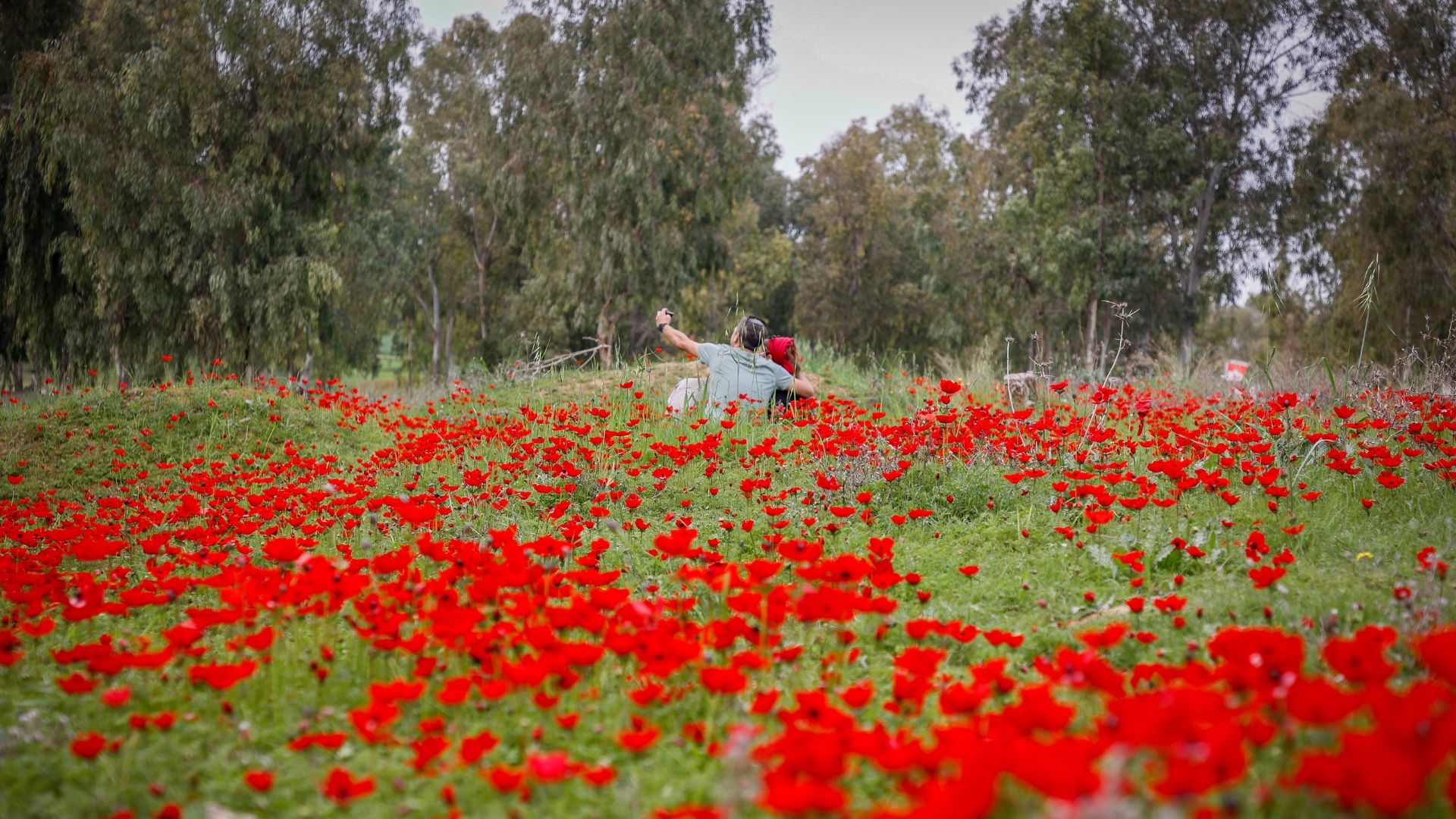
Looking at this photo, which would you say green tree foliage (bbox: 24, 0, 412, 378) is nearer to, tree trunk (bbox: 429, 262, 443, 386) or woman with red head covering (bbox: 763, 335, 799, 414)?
woman with red head covering (bbox: 763, 335, 799, 414)

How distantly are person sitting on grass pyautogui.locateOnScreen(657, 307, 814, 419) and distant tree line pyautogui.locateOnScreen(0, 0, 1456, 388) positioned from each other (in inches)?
49.3

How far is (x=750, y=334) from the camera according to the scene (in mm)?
6703

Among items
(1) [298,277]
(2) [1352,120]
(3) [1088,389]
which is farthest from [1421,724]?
(2) [1352,120]

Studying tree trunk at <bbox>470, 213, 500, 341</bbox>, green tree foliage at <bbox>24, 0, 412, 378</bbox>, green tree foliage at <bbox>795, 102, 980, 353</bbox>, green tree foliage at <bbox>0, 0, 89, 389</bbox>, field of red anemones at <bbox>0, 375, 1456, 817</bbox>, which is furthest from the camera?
green tree foliage at <bbox>795, 102, 980, 353</bbox>

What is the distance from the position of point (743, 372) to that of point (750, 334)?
0.34m

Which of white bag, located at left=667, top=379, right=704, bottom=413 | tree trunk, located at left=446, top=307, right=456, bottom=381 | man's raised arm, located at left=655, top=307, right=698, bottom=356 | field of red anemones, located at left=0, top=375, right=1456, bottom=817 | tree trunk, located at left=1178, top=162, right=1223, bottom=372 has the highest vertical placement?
tree trunk, located at left=1178, top=162, right=1223, bottom=372

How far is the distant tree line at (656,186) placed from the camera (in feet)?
40.7

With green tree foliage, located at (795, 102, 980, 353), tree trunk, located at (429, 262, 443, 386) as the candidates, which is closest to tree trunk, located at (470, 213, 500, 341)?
tree trunk, located at (429, 262, 443, 386)

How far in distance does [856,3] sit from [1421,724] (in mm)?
17139

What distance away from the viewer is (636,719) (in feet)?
5.65

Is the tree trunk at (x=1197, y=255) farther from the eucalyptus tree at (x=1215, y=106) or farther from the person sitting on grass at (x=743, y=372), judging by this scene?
the person sitting on grass at (x=743, y=372)

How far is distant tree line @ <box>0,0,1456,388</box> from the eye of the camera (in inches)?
489

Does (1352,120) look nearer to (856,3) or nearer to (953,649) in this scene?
(856,3)

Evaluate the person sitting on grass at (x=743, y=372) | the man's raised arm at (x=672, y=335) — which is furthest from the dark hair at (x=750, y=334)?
the man's raised arm at (x=672, y=335)
